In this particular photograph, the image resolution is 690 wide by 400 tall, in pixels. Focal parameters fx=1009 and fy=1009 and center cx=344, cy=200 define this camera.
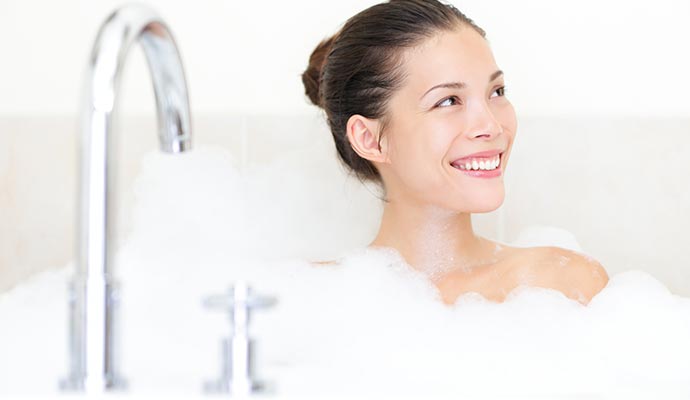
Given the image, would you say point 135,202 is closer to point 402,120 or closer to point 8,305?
point 8,305

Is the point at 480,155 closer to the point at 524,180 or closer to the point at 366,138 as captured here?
the point at 366,138

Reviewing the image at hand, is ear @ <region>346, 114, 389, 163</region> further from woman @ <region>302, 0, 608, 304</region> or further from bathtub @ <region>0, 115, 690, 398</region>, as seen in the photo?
bathtub @ <region>0, 115, 690, 398</region>

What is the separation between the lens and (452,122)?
171 centimetres

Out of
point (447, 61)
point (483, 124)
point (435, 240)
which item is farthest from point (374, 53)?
point (435, 240)

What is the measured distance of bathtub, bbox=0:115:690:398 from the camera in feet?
4.03

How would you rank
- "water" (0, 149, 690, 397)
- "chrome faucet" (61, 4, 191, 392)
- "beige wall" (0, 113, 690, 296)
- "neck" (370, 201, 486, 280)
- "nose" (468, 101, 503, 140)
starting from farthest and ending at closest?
"beige wall" (0, 113, 690, 296)
"neck" (370, 201, 486, 280)
"nose" (468, 101, 503, 140)
"water" (0, 149, 690, 397)
"chrome faucet" (61, 4, 191, 392)

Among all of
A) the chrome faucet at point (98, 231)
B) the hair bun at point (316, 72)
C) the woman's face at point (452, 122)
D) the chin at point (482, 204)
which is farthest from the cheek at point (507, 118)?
the chrome faucet at point (98, 231)

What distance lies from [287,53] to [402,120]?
0.45 meters

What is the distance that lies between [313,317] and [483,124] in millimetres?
431

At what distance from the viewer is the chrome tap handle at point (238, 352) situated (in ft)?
2.74

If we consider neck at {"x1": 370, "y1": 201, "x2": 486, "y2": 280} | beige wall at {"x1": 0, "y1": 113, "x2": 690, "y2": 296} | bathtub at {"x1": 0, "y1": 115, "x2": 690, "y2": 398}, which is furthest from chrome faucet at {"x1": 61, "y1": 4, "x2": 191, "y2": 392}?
beige wall at {"x1": 0, "y1": 113, "x2": 690, "y2": 296}

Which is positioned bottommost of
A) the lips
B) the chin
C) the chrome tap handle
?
the chrome tap handle

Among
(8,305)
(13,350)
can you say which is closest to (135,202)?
(8,305)

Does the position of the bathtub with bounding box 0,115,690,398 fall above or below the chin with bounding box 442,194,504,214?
below
